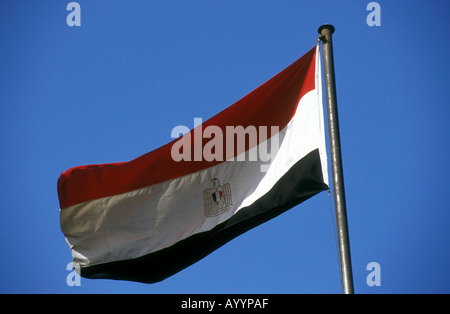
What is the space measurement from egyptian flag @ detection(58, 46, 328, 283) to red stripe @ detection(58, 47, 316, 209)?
0.01m

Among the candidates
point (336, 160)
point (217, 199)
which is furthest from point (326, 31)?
point (217, 199)

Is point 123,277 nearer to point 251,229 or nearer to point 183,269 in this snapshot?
point 183,269

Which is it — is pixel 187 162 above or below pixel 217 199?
above

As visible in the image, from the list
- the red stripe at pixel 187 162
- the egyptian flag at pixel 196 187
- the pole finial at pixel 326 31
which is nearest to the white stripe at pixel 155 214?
the egyptian flag at pixel 196 187

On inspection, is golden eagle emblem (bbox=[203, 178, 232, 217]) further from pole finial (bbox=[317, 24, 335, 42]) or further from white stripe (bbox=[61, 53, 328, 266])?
pole finial (bbox=[317, 24, 335, 42])

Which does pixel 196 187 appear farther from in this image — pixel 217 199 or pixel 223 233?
pixel 223 233

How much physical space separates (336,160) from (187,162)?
3259 millimetres

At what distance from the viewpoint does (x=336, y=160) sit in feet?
20.3

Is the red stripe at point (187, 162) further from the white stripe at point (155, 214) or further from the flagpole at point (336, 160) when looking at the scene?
the flagpole at point (336, 160)

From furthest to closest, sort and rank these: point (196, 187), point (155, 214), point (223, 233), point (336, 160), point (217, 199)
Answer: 1. point (155, 214)
2. point (196, 187)
3. point (217, 199)
4. point (223, 233)
5. point (336, 160)

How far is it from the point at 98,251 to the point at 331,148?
443 cm

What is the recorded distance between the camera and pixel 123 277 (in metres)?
8.90

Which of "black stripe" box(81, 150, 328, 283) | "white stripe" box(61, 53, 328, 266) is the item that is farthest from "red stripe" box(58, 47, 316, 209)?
"black stripe" box(81, 150, 328, 283)

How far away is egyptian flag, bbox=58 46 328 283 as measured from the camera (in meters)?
7.80
